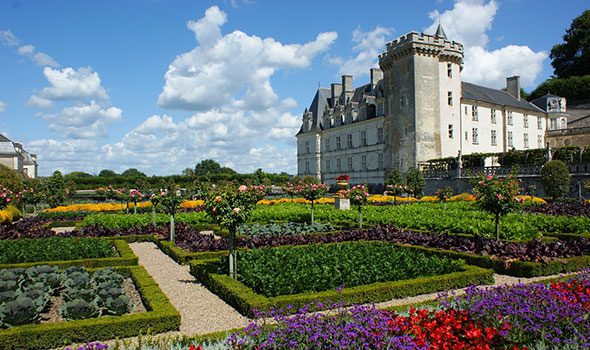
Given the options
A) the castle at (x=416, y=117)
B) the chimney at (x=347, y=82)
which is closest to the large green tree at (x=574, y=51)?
the castle at (x=416, y=117)

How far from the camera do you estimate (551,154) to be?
3031cm

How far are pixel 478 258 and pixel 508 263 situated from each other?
70 cm

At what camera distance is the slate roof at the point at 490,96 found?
137 feet

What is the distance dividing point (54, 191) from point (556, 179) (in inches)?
1156

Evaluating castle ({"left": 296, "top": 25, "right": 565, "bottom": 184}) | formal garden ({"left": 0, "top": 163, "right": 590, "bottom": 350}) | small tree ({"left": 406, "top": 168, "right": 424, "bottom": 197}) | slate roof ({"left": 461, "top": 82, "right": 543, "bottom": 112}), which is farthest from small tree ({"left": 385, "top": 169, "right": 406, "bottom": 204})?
slate roof ({"left": 461, "top": 82, "right": 543, "bottom": 112})

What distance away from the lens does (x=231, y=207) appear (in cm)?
910

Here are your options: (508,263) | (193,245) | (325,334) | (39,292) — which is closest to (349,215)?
(193,245)

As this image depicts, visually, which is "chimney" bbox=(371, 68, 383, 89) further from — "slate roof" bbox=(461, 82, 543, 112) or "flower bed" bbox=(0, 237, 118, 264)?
"flower bed" bbox=(0, 237, 118, 264)

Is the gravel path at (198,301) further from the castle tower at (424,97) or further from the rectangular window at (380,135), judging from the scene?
the rectangular window at (380,135)

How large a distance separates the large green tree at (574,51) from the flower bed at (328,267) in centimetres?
5939

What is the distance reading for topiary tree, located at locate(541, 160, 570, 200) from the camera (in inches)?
1015

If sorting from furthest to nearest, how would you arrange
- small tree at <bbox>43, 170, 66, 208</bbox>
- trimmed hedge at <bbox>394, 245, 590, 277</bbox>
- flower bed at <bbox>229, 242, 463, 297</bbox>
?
small tree at <bbox>43, 170, 66, 208</bbox> < trimmed hedge at <bbox>394, 245, 590, 277</bbox> < flower bed at <bbox>229, 242, 463, 297</bbox>

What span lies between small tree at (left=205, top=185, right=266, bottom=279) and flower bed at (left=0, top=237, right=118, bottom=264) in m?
4.20

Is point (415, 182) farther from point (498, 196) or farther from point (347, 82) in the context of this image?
point (347, 82)
